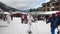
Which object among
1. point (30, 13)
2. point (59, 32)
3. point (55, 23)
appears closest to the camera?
point (55, 23)

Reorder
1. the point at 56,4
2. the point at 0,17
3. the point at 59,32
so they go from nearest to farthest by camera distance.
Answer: the point at 59,32, the point at 0,17, the point at 56,4

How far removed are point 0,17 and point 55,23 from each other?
69.8ft

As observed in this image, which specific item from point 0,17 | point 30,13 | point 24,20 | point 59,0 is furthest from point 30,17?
point 59,0

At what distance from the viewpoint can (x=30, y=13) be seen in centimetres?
1066

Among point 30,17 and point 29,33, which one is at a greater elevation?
point 30,17

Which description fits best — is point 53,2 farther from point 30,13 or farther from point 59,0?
point 30,13

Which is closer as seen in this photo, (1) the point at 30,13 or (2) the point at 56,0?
(1) the point at 30,13

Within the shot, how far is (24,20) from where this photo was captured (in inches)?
841

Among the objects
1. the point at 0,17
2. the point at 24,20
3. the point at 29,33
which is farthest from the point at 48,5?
the point at 29,33

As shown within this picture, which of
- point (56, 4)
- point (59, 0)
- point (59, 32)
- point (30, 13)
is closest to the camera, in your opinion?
point (59, 32)

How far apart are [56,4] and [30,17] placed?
61.2m

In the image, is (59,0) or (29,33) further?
(59,0)

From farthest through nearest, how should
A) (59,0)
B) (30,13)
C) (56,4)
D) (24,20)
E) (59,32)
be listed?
(56,4)
(59,0)
(24,20)
(30,13)
(59,32)

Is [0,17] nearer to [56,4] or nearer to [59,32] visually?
[59,32]
